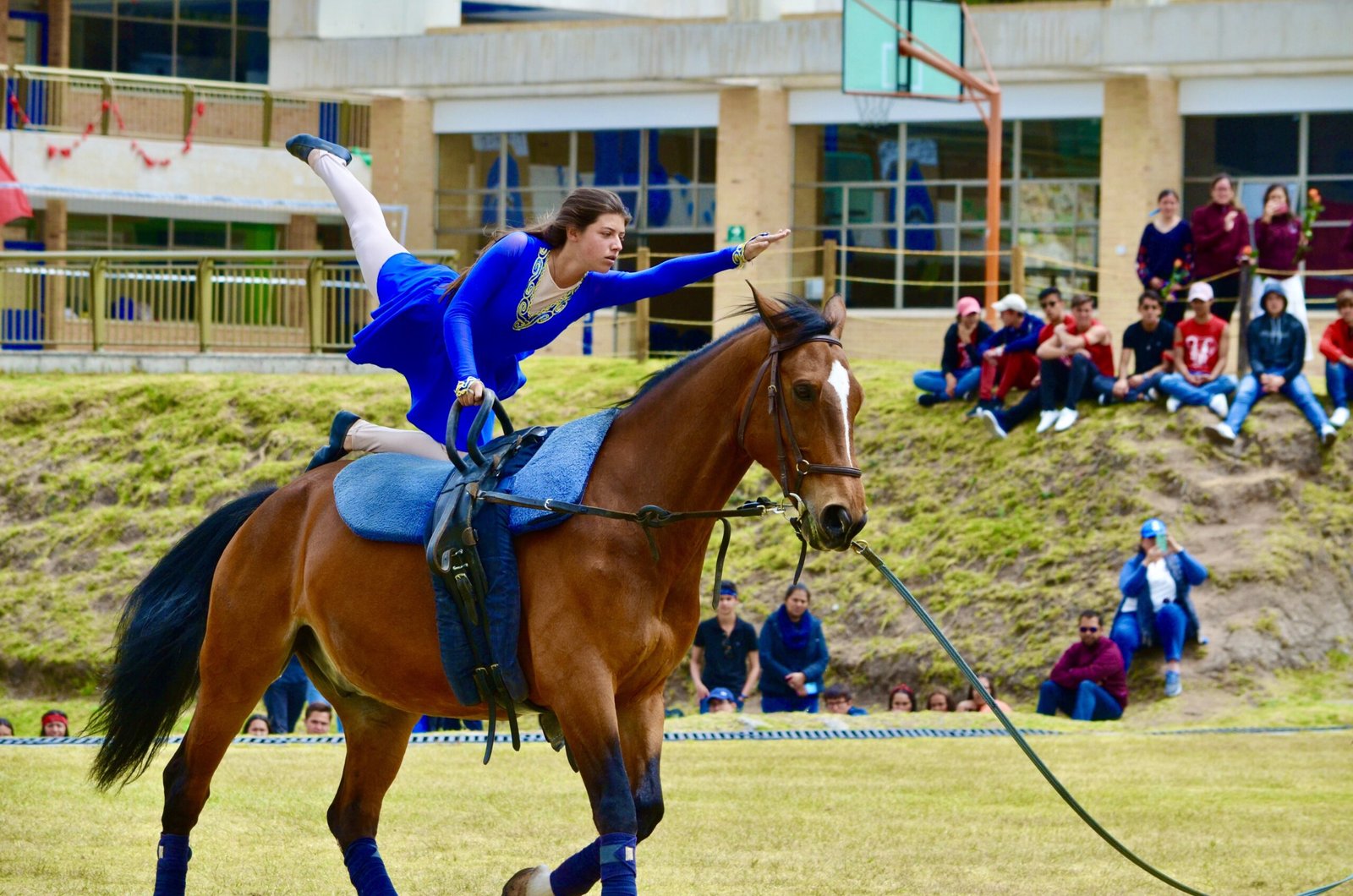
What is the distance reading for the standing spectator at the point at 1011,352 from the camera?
1842 centimetres

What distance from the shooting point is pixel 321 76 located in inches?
1364

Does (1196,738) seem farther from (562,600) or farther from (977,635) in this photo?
(562,600)

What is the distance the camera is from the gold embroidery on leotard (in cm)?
664

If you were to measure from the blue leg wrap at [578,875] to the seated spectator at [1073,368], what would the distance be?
41.5 ft

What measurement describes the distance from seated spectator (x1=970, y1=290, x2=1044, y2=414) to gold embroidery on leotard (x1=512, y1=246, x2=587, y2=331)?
1175cm

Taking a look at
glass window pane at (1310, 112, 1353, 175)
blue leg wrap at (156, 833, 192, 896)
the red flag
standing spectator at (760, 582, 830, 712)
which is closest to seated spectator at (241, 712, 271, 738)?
standing spectator at (760, 582, 830, 712)

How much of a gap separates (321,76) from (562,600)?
99.4 ft

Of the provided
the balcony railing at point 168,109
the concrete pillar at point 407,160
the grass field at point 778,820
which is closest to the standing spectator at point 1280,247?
the grass field at point 778,820

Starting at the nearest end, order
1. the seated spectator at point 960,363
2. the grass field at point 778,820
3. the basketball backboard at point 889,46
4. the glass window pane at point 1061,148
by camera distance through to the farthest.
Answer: the grass field at point 778,820
the seated spectator at point 960,363
the basketball backboard at point 889,46
the glass window pane at point 1061,148

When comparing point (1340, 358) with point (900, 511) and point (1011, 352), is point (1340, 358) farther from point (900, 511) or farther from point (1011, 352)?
point (900, 511)

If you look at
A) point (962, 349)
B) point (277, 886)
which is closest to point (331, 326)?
point (962, 349)

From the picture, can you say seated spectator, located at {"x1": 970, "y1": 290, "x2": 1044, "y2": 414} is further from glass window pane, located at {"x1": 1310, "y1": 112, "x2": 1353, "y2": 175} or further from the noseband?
the noseband

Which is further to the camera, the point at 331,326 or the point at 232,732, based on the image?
the point at 331,326

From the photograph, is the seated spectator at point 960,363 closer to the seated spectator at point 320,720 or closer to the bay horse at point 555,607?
the seated spectator at point 320,720
